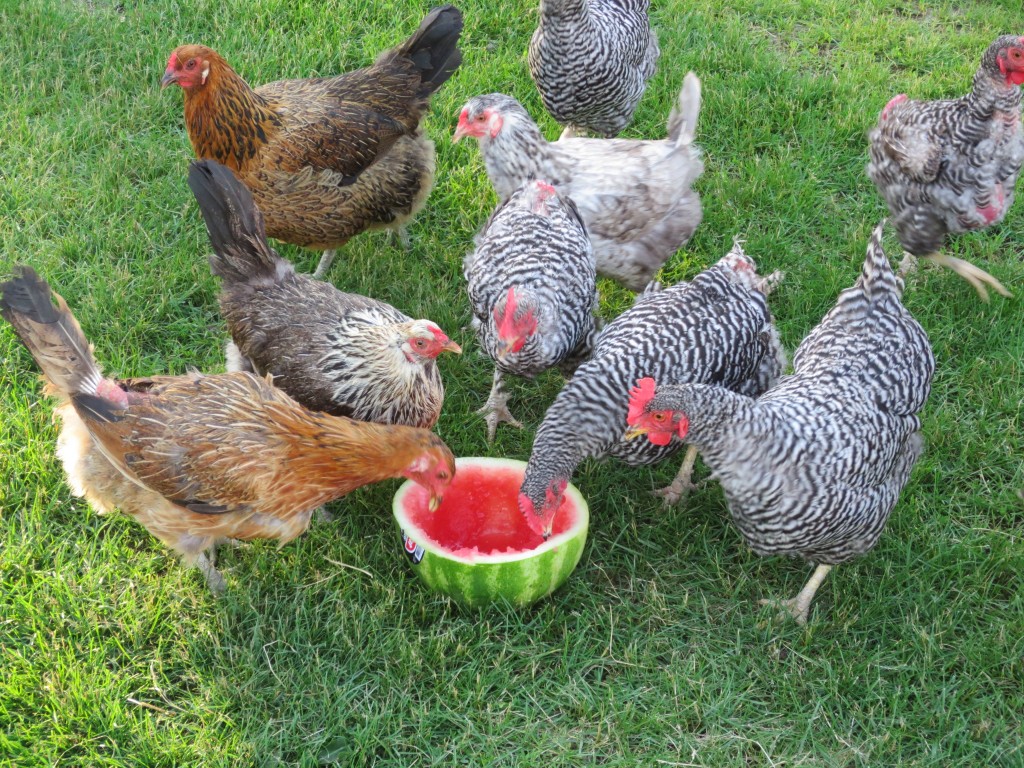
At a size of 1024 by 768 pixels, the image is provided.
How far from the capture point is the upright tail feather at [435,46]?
4.81 meters

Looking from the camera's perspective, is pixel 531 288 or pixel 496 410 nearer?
pixel 531 288

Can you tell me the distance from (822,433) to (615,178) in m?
1.89

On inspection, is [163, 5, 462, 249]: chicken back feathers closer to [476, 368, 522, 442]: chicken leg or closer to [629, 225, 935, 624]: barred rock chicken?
[476, 368, 522, 442]: chicken leg

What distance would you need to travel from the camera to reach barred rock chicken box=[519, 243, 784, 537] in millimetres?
3496

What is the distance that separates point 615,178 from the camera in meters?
4.60

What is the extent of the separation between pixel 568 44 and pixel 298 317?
92.9 inches

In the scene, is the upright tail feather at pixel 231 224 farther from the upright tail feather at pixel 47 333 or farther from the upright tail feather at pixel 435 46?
the upright tail feather at pixel 435 46

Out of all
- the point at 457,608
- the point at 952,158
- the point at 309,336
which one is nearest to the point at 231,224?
the point at 309,336

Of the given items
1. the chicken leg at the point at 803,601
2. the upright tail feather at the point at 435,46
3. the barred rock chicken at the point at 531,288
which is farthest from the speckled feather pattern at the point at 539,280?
the chicken leg at the point at 803,601

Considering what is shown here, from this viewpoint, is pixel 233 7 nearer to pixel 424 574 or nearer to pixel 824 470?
pixel 424 574

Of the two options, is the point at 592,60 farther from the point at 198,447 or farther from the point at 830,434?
the point at 198,447

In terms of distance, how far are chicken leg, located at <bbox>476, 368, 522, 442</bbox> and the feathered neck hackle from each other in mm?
1711

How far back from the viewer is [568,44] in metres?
5.03

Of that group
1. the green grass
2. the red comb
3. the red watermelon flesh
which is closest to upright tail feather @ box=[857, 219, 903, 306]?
the green grass
